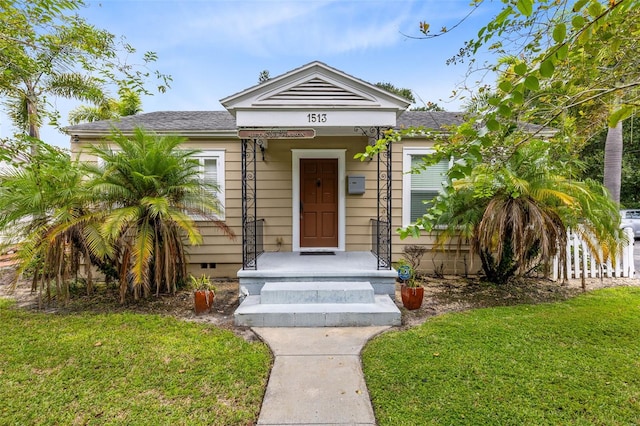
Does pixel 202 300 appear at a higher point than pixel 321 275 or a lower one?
lower

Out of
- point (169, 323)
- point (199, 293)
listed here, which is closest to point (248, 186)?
point (199, 293)

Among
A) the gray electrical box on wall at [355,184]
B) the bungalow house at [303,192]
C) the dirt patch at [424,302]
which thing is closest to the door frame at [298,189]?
the bungalow house at [303,192]

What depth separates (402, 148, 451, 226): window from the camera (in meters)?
6.89

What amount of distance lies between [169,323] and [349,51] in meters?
10.3

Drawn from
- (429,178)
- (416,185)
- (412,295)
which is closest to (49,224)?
(412,295)

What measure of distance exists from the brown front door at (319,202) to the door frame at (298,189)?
0.28 ft

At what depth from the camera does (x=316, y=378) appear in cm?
307

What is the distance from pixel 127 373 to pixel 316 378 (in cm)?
188

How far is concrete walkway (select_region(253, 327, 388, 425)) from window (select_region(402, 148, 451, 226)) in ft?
10.9

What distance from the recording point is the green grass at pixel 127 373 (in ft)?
8.36

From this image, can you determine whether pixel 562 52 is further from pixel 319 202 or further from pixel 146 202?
pixel 319 202

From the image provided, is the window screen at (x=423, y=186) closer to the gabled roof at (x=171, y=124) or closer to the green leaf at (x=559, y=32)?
the gabled roof at (x=171, y=124)

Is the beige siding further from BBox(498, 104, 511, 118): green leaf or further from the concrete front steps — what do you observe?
BBox(498, 104, 511, 118): green leaf

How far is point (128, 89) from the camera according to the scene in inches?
148
